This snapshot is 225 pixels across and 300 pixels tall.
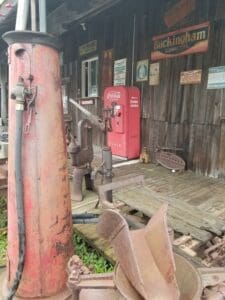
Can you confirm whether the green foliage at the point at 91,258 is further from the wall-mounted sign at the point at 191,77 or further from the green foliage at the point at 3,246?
the wall-mounted sign at the point at 191,77

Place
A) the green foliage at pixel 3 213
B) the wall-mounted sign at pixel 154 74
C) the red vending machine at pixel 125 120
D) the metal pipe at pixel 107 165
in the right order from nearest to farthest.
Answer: the metal pipe at pixel 107 165 → the green foliage at pixel 3 213 → the wall-mounted sign at pixel 154 74 → the red vending machine at pixel 125 120

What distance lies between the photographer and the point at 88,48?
6.45 m

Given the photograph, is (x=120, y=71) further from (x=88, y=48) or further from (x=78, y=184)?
(x=78, y=184)

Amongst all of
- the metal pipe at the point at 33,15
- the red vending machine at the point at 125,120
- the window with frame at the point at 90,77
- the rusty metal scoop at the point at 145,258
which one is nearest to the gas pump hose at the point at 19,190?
the metal pipe at the point at 33,15

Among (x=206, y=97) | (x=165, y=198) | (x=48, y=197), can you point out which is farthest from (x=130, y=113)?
(x=48, y=197)

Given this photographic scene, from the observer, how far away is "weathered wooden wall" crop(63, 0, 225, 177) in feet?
12.8

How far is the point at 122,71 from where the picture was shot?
554cm

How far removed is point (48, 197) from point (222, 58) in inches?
128

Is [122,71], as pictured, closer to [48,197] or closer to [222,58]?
[222,58]

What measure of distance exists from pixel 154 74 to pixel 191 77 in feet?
2.62

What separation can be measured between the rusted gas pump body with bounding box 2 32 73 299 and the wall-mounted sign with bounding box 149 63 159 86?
341 centimetres

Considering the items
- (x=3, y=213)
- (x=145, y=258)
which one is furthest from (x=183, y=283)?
(x=3, y=213)

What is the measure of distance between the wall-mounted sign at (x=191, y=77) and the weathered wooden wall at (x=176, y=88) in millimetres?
62

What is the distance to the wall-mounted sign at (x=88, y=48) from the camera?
6.24 metres
